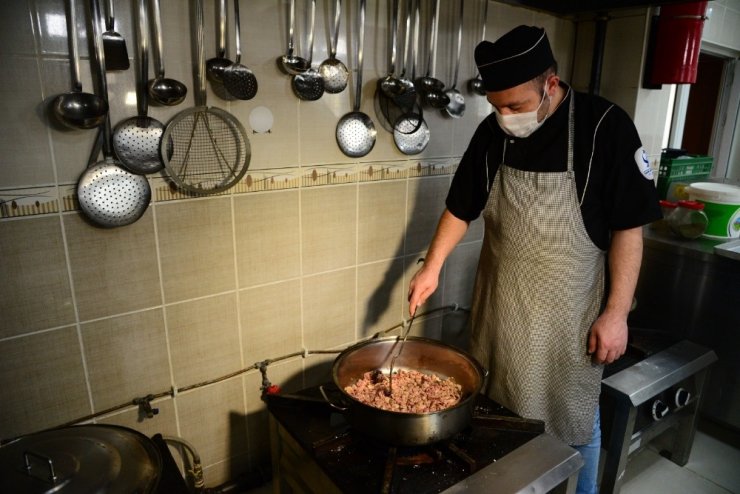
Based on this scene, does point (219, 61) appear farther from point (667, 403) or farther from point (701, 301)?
point (701, 301)

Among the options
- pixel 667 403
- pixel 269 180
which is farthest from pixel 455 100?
pixel 667 403

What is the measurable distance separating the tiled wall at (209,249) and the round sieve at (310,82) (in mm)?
28

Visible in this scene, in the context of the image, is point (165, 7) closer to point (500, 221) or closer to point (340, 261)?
point (340, 261)

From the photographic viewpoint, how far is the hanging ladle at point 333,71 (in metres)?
1.39

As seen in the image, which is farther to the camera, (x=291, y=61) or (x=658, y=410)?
(x=658, y=410)

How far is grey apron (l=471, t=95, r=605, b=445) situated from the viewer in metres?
1.21

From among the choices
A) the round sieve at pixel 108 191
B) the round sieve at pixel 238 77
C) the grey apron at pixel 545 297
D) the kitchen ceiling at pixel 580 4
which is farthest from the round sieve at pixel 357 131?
the kitchen ceiling at pixel 580 4

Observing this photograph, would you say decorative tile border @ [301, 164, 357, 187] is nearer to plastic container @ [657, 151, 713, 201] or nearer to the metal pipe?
the metal pipe

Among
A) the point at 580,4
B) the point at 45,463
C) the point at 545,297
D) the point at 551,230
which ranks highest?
the point at 580,4

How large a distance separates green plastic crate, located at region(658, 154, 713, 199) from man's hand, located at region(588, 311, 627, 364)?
1401mm

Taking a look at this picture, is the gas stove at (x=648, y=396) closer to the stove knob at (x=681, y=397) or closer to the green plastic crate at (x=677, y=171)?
the stove knob at (x=681, y=397)

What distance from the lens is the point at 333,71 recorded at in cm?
141

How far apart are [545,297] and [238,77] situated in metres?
0.95

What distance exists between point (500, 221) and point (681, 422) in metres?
1.19
